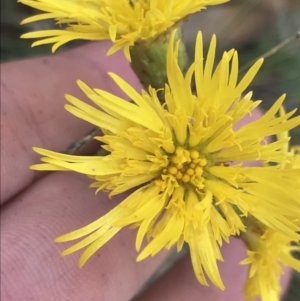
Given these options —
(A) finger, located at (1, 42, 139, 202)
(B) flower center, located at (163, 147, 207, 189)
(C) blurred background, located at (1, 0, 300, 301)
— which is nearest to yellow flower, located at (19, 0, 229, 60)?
(B) flower center, located at (163, 147, 207, 189)

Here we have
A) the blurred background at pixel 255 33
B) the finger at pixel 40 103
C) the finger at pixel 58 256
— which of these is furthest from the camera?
the blurred background at pixel 255 33

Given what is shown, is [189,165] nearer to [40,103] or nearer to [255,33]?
[40,103]

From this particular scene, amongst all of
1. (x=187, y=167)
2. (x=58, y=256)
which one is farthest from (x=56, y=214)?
(x=187, y=167)

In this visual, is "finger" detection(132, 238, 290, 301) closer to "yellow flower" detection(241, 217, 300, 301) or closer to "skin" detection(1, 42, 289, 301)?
"skin" detection(1, 42, 289, 301)

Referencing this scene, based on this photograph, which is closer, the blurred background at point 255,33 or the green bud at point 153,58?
the green bud at point 153,58

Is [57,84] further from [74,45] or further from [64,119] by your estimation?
[74,45]

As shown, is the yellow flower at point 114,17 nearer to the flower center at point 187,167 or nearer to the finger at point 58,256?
the flower center at point 187,167

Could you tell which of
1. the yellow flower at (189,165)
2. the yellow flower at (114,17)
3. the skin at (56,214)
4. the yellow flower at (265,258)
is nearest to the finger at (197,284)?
the skin at (56,214)
